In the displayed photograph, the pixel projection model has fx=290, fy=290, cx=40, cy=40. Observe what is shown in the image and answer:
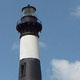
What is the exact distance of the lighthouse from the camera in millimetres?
32000

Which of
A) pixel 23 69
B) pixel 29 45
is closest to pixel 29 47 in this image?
pixel 29 45

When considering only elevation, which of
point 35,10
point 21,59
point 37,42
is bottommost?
point 21,59

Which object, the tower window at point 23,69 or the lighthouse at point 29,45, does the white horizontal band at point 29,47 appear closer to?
the lighthouse at point 29,45

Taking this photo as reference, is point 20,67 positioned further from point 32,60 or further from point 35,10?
point 35,10

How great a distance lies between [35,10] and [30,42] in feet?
15.6

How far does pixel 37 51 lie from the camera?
33.2m

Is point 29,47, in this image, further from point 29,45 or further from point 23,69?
point 23,69

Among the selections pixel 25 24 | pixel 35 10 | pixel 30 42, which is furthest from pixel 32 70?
pixel 35 10

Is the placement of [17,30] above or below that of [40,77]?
above

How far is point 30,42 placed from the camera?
3325 centimetres

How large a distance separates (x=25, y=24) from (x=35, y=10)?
2.82m

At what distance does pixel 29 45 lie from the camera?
33125 millimetres

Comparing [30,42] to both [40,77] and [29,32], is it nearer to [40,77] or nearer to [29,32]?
[29,32]

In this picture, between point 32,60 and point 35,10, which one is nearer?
point 32,60
